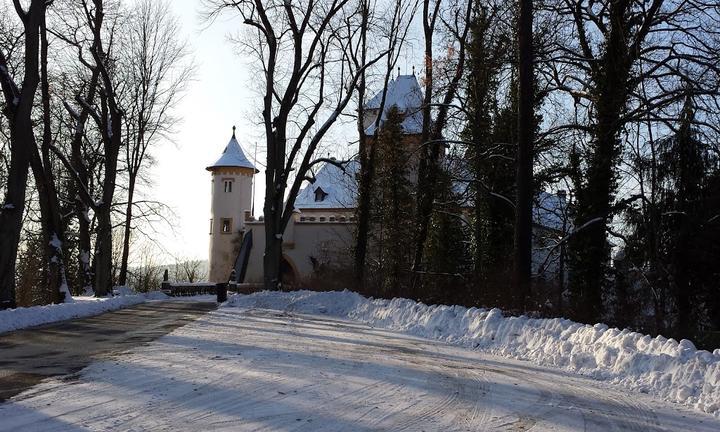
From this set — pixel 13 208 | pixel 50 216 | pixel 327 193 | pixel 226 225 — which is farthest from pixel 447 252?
pixel 226 225

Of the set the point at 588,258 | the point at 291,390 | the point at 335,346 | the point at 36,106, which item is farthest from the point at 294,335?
the point at 36,106

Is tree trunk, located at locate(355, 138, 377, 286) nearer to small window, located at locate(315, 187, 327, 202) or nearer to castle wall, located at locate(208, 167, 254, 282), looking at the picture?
small window, located at locate(315, 187, 327, 202)

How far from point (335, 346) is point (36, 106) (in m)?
18.6

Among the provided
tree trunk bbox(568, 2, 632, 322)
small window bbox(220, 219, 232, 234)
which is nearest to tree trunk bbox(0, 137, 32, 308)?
tree trunk bbox(568, 2, 632, 322)

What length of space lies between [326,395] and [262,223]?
49.2 m

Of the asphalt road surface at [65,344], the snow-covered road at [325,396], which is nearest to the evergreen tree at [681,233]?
the snow-covered road at [325,396]

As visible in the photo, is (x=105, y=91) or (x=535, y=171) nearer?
(x=535, y=171)

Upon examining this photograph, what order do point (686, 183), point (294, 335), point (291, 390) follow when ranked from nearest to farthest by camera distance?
point (291, 390)
point (294, 335)
point (686, 183)

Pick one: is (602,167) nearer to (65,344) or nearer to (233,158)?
(65,344)

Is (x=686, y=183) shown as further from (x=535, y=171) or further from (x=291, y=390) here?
(x=291, y=390)

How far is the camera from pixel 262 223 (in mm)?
55344

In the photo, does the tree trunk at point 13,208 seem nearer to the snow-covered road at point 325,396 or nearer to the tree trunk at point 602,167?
the snow-covered road at point 325,396

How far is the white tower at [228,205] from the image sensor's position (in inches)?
2303

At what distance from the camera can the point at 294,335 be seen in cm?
1327
